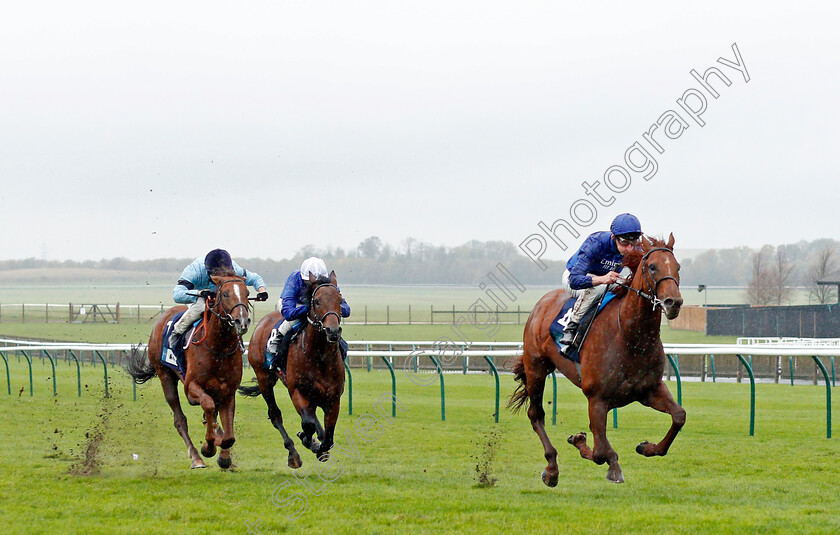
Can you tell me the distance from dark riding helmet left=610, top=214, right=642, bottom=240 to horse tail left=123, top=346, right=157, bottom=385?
4.89m

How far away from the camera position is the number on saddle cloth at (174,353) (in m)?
7.79

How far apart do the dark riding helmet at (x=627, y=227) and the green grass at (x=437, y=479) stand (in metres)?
1.65

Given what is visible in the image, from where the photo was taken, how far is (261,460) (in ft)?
27.0

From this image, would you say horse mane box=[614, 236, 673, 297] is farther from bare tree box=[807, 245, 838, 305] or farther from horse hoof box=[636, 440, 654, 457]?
bare tree box=[807, 245, 838, 305]

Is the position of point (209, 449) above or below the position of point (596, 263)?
below

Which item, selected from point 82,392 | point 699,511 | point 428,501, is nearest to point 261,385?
point 428,501

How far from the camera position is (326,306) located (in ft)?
22.0

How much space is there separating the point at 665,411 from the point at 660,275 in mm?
917

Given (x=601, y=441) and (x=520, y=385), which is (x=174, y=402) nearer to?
(x=520, y=385)

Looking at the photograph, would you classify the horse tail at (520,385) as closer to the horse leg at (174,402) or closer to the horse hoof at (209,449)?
the horse hoof at (209,449)

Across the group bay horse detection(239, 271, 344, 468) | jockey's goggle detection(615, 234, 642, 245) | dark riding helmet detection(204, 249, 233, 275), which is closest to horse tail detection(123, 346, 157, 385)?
dark riding helmet detection(204, 249, 233, 275)

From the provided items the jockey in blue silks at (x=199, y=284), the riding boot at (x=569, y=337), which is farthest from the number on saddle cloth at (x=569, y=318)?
the jockey in blue silks at (x=199, y=284)

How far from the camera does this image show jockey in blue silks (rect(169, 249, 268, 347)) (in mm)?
7527

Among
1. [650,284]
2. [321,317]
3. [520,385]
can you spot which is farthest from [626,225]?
[321,317]
